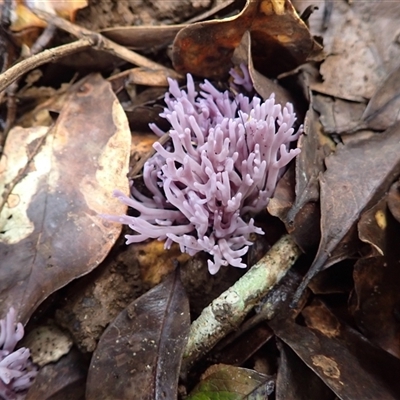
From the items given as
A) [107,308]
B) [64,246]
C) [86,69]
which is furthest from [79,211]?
[86,69]

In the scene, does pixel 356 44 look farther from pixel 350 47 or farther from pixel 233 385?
pixel 233 385

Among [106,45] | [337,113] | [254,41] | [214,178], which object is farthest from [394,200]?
[106,45]

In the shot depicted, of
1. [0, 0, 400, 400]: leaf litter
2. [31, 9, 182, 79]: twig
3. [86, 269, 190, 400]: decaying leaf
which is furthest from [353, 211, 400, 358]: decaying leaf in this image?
[31, 9, 182, 79]: twig

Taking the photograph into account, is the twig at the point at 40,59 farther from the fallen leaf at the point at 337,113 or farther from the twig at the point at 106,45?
the fallen leaf at the point at 337,113

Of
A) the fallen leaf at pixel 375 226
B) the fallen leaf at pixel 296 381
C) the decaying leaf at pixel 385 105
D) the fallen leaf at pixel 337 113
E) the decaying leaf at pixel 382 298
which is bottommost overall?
the fallen leaf at pixel 296 381

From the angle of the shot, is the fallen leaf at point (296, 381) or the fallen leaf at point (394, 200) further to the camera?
the fallen leaf at point (394, 200)

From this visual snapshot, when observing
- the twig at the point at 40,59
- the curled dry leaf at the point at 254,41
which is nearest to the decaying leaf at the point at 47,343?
the twig at the point at 40,59

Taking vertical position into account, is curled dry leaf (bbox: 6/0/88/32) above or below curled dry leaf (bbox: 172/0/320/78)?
below

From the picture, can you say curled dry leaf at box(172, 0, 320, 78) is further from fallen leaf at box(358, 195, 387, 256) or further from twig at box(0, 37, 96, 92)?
fallen leaf at box(358, 195, 387, 256)
